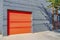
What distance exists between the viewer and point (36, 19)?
49.5 feet

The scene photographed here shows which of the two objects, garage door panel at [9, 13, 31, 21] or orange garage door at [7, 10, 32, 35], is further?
garage door panel at [9, 13, 31, 21]

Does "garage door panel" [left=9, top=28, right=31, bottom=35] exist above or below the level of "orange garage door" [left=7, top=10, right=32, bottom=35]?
below

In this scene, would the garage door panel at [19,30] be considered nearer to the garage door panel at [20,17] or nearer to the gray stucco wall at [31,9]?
the gray stucco wall at [31,9]

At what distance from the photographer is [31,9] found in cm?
1454

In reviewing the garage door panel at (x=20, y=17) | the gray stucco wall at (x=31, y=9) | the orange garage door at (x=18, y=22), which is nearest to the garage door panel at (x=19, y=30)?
the orange garage door at (x=18, y=22)

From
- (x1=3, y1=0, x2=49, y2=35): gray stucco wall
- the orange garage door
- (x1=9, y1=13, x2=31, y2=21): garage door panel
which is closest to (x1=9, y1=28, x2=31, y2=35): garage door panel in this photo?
the orange garage door

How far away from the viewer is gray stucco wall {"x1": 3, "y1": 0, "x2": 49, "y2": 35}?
40.5ft

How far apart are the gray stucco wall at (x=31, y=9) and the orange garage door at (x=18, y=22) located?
462 millimetres

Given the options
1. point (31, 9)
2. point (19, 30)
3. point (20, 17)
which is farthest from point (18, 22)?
point (31, 9)

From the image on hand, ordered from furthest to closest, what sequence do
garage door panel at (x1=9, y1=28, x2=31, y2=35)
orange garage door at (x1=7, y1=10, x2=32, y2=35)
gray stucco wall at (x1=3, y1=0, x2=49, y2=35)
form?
1. garage door panel at (x1=9, y1=28, x2=31, y2=35)
2. orange garage door at (x1=7, y1=10, x2=32, y2=35)
3. gray stucco wall at (x1=3, y1=0, x2=49, y2=35)

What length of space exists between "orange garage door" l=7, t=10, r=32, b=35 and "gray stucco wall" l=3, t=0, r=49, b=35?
1.52 feet

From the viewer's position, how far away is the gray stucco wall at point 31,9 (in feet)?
40.5

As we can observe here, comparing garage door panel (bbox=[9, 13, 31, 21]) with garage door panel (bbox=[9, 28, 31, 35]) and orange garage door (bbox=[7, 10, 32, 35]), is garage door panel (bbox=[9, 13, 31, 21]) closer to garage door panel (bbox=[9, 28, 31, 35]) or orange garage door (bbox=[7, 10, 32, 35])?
orange garage door (bbox=[7, 10, 32, 35])

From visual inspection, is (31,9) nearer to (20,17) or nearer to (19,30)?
(20,17)
